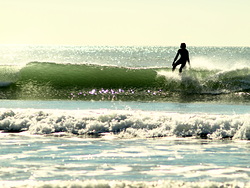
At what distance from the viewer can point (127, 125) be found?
13.1 meters

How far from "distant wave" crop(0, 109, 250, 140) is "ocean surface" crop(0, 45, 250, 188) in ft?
0.08

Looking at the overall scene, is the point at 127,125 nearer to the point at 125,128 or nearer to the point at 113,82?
the point at 125,128

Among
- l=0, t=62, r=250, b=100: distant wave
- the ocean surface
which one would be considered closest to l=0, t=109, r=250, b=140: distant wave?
the ocean surface

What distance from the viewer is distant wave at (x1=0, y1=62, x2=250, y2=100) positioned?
21.7 metres

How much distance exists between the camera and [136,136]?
12.4 meters

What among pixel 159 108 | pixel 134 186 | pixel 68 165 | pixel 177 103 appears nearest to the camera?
pixel 134 186

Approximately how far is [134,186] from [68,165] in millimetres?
1736

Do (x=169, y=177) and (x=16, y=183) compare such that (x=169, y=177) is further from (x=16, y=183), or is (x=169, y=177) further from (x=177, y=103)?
(x=177, y=103)

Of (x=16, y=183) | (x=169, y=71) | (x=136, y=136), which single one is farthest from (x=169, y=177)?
(x=169, y=71)

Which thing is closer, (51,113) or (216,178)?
(216,178)

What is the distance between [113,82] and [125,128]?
33.4 ft

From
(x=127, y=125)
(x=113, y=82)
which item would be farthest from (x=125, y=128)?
(x=113, y=82)

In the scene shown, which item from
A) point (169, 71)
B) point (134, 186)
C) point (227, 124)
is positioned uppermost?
point (169, 71)

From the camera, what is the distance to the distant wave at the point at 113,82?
71.3 ft
